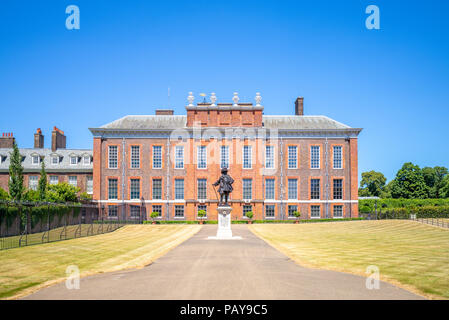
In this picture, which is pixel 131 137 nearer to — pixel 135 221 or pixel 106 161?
pixel 106 161

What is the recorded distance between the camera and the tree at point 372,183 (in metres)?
110

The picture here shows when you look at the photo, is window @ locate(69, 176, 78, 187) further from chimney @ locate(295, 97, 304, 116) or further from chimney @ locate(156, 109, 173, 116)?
chimney @ locate(295, 97, 304, 116)

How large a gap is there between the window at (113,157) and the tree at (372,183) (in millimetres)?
72252

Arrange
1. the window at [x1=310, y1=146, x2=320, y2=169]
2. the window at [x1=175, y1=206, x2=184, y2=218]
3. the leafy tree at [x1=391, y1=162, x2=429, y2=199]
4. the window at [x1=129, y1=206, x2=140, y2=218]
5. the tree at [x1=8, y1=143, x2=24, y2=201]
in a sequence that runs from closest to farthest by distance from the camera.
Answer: the tree at [x1=8, y1=143, x2=24, y2=201] → the window at [x1=129, y1=206, x2=140, y2=218] → the window at [x1=175, y1=206, x2=184, y2=218] → the window at [x1=310, y1=146, x2=320, y2=169] → the leafy tree at [x1=391, y1=162, x2=429, y2=199]

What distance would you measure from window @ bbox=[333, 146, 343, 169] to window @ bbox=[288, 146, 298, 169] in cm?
527

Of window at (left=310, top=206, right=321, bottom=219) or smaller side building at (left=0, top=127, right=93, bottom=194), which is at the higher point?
smaller side building at (left=0, top=127, right=93, bottom=194)

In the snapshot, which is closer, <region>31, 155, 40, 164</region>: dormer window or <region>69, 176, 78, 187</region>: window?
<region>69, 176, 78, 187</region>: window

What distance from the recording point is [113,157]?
58469 millimetres

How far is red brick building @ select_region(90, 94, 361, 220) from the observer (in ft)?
189

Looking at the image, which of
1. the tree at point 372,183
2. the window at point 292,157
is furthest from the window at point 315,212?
the tree at point 372,183

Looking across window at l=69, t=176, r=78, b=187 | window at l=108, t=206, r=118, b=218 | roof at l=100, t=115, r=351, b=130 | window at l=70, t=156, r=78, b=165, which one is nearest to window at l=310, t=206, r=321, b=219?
roof at l=100, t=115, r=351, b=130
